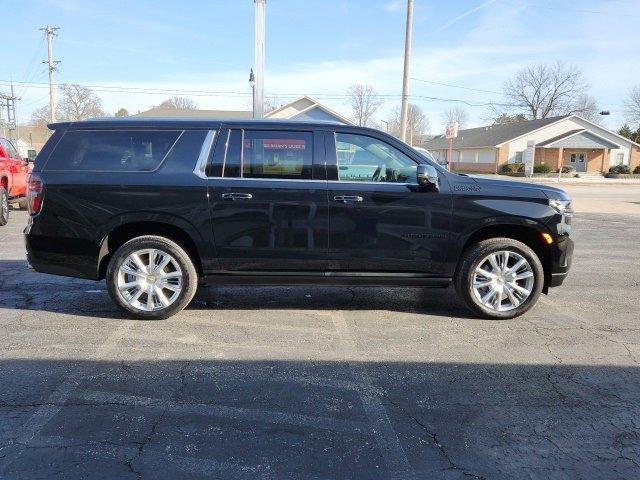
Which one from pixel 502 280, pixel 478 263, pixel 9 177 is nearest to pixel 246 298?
pixel 478 263

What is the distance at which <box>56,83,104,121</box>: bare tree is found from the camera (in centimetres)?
7119

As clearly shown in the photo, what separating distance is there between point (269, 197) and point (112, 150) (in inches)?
62.6

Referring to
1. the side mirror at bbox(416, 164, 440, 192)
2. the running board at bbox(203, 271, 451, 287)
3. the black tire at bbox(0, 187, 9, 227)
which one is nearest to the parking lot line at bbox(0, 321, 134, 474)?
the running board at bbox(203, 271, 451, 287)

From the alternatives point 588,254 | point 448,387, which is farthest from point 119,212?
point 588,254

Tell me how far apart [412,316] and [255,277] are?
5.44 ft

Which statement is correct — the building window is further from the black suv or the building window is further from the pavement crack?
the pavement crack

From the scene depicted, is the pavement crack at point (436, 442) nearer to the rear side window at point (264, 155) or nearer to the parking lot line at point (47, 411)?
the parking lot line at point (47, 411)

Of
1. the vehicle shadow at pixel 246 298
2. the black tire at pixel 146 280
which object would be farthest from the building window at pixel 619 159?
the black tire at pixel 146 280

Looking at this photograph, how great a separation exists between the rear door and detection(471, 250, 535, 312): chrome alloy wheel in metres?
1.58

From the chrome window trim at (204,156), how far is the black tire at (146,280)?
73cm

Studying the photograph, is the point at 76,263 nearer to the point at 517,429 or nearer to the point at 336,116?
the point at 517,429

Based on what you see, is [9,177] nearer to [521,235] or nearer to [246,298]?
[246,298]

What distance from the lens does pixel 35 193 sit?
5027 mm

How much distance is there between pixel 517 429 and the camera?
3.21 meters
